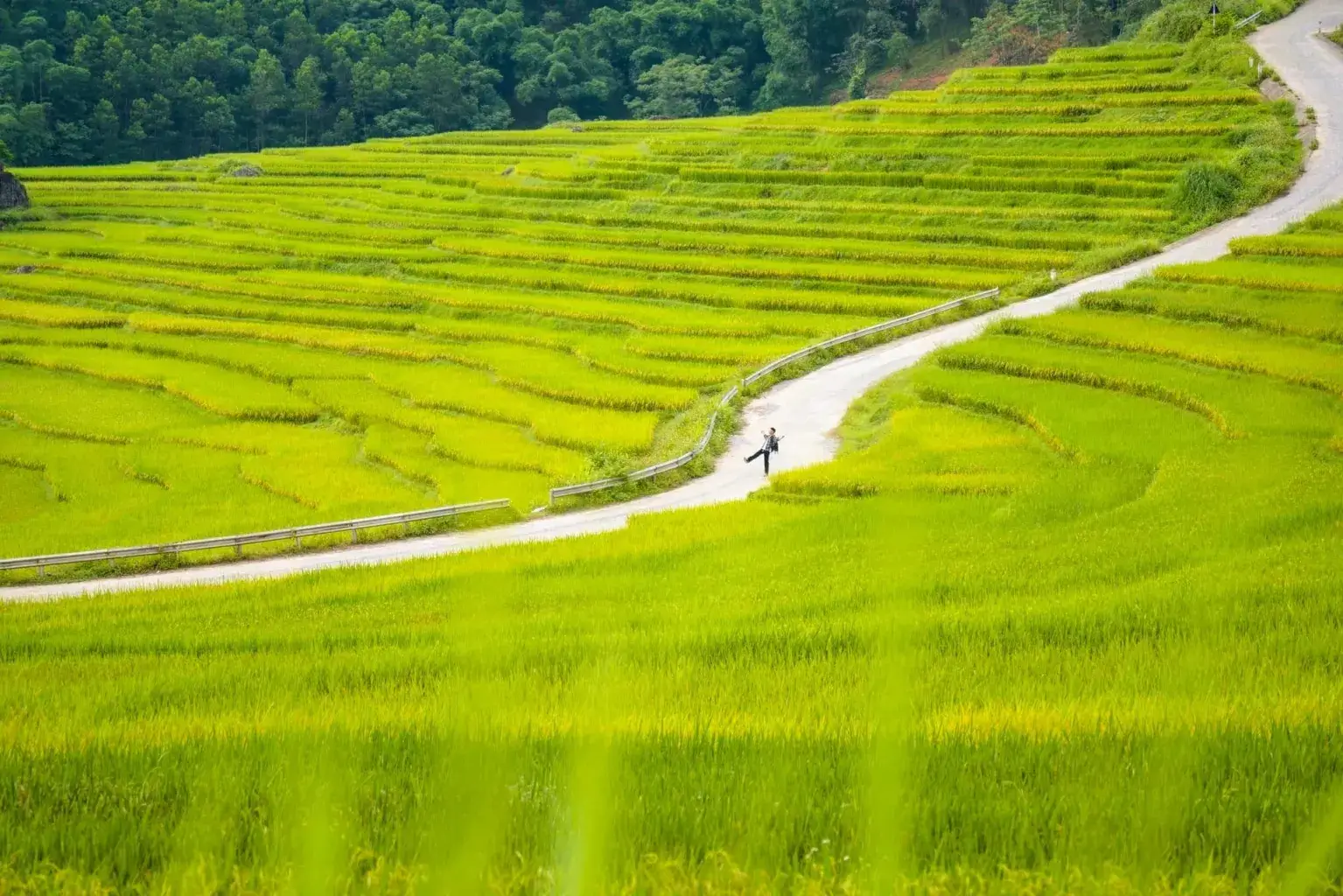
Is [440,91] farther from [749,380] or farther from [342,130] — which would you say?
[749,380]

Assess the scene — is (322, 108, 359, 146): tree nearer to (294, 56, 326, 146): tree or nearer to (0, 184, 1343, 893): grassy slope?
(294, 56, 326, 146): tree

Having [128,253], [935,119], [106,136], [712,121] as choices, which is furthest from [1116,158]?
[106,136]

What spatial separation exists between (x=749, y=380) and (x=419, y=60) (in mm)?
86614

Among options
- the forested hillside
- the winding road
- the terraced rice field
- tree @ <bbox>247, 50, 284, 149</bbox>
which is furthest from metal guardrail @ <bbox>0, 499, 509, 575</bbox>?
tree @ <bbox>247, 50, 284, 149</bbox>

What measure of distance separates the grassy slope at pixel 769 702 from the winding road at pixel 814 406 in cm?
255

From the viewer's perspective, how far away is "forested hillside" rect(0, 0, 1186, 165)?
9238 cm

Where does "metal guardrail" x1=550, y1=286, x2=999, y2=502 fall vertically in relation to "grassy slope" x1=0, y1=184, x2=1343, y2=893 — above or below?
below

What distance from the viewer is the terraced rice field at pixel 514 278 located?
27203 millimetres

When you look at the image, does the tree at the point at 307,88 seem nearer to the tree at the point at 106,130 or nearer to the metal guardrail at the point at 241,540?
the tree at the point at 106,130

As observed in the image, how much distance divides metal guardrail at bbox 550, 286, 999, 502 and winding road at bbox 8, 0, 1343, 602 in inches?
20.1

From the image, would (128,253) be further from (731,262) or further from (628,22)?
(628,22)

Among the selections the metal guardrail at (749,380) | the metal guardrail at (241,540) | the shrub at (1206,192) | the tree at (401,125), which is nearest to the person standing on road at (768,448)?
the metal guardrail at (749,380)

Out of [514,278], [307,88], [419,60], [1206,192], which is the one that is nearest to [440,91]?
[419,60]

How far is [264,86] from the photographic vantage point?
101125 mm
